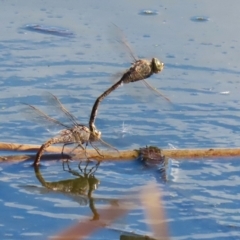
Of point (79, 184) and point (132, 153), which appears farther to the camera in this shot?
point (132, 153)

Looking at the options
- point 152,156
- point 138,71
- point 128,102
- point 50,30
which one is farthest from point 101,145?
point 50,30

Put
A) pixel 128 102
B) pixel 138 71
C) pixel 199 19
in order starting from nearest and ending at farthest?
1. pixel 138 71
2. pixel 128 102
3. pixel 199 19

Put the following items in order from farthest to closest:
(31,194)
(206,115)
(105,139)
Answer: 1. (206,115)
2. (105,139)
3. (31,194)

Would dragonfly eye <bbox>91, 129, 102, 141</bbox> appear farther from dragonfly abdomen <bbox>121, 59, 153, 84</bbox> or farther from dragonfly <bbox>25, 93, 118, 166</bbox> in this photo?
dragonfly abdomen <bbox>121, 59, 153, 84</bbox>

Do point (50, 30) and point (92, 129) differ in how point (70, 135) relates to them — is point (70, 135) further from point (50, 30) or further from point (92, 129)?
point (50, 30)

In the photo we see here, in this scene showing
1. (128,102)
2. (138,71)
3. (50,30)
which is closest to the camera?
(138,71)

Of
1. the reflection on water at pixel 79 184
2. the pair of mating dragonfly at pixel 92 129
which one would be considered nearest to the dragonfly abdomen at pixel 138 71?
the pair of mating dragonfly at pixel 92 129

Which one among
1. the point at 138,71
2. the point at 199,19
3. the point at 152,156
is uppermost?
the point at 138,71

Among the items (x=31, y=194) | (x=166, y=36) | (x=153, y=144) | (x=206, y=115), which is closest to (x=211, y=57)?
(x=166, y=36)

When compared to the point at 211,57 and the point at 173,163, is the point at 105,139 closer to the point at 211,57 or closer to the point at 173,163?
the point at 173,163
